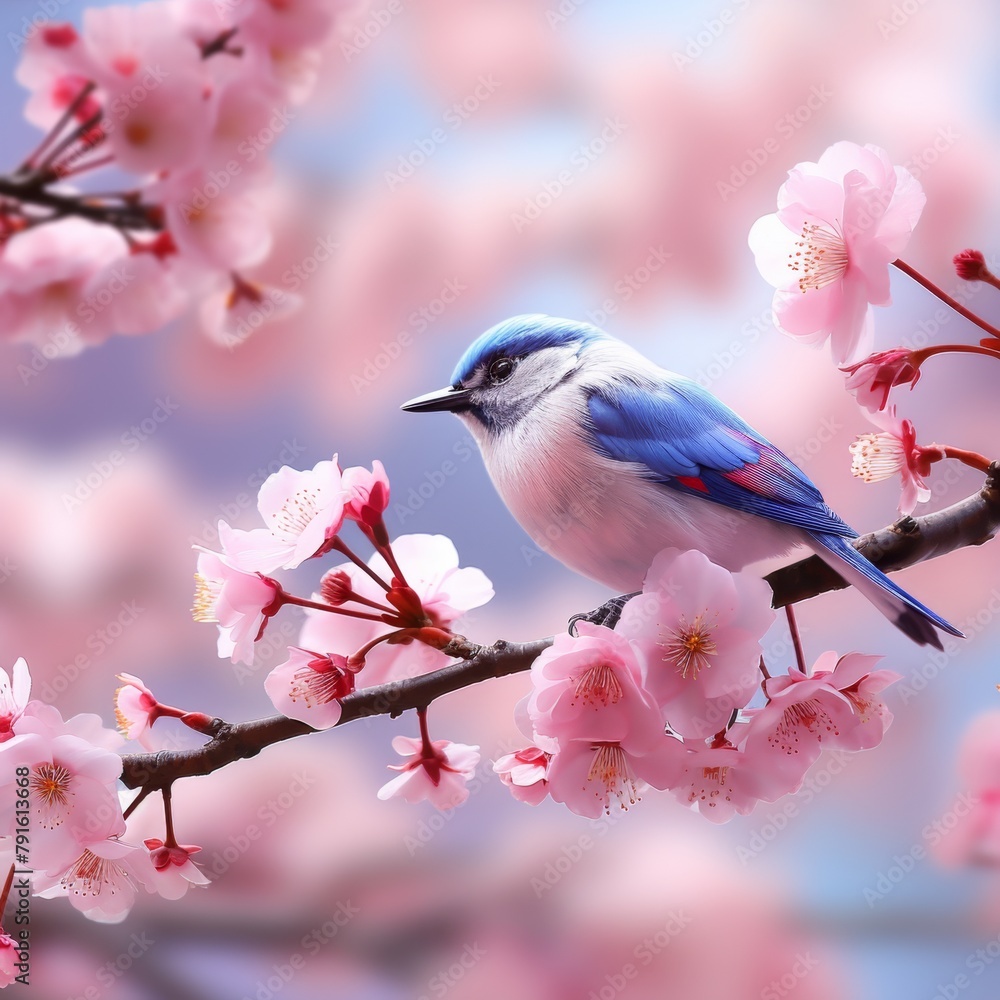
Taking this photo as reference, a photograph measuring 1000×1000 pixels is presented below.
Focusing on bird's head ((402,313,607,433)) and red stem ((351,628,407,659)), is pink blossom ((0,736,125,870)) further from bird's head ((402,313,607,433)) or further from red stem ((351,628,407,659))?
bird's head ((402,313,607,433))

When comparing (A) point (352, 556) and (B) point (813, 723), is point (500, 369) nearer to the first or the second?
(A) point (352, 556)

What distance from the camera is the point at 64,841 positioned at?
0.52 metres

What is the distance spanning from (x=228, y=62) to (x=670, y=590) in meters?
0.32

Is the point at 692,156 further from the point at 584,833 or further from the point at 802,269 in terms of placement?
the point at 584,833

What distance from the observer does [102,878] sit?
55 cm

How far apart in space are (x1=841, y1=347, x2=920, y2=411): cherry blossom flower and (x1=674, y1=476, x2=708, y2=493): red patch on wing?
0.33 ft

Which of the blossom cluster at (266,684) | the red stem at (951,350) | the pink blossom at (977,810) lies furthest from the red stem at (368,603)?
the pink blossom at (977,810)

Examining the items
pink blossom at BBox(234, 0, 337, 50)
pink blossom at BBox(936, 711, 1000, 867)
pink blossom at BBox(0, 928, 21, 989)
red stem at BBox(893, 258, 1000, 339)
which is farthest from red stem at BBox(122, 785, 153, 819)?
pink blossom at BBox(936, 711, 1000, 867)

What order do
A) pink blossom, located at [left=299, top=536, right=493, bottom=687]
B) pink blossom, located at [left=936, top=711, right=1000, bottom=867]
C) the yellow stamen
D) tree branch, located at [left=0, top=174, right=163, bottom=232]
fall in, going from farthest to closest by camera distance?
pink blossom, located at [left=936, top=711, right=1000, bottom=867] < pink blossom, located at [left=299, top=536, right=493, bottom=687] < the yellow stamen < tree branch, located at [left=0, top=174, right=163, bottom=232]

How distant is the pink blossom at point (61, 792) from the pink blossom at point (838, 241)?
465mm

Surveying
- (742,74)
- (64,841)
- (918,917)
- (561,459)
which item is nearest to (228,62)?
(561,459)

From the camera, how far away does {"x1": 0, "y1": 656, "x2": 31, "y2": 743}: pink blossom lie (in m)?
0.53

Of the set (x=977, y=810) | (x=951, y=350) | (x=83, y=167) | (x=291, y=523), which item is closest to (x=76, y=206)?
(x=83, y=167)

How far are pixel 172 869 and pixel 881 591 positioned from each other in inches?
17.7
